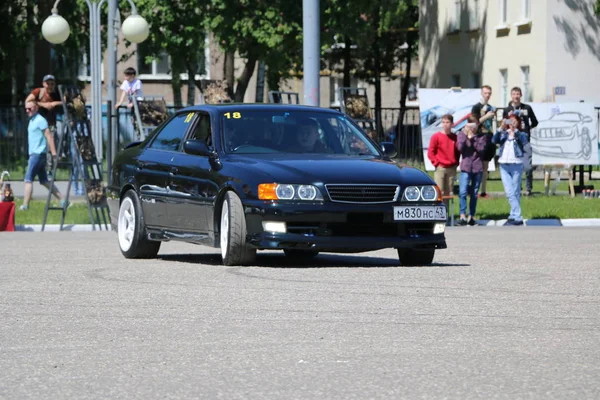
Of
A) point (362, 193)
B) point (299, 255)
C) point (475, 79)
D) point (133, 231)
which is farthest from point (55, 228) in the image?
point (475, 79)

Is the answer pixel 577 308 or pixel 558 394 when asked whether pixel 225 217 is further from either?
pixel 558 394

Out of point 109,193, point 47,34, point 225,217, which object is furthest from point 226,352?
point 47,34

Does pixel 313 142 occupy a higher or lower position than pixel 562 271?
higher

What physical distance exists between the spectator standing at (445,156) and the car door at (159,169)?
898cm

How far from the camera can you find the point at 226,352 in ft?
28.3

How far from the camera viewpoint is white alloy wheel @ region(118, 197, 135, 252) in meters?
16.1

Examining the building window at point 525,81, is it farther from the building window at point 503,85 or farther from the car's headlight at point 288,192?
the car's headlight at point 288,192

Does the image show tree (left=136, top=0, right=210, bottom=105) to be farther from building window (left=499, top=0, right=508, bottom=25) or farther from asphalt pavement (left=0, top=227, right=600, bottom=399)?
asphalt pavement (left=0, top=227, right=600, bottom=399)

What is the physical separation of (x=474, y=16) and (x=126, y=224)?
38693 mm

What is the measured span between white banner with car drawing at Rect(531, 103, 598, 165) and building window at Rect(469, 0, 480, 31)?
2243cm

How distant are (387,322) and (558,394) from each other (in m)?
2.92

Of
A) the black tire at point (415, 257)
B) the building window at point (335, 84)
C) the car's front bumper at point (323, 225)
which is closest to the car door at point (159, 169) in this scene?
the car's front bumper at point (323, 225)

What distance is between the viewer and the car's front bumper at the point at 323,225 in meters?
14.1

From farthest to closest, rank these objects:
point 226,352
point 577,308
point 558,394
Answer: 1. point 577,308
2. point 226,352
3. point 558,394
